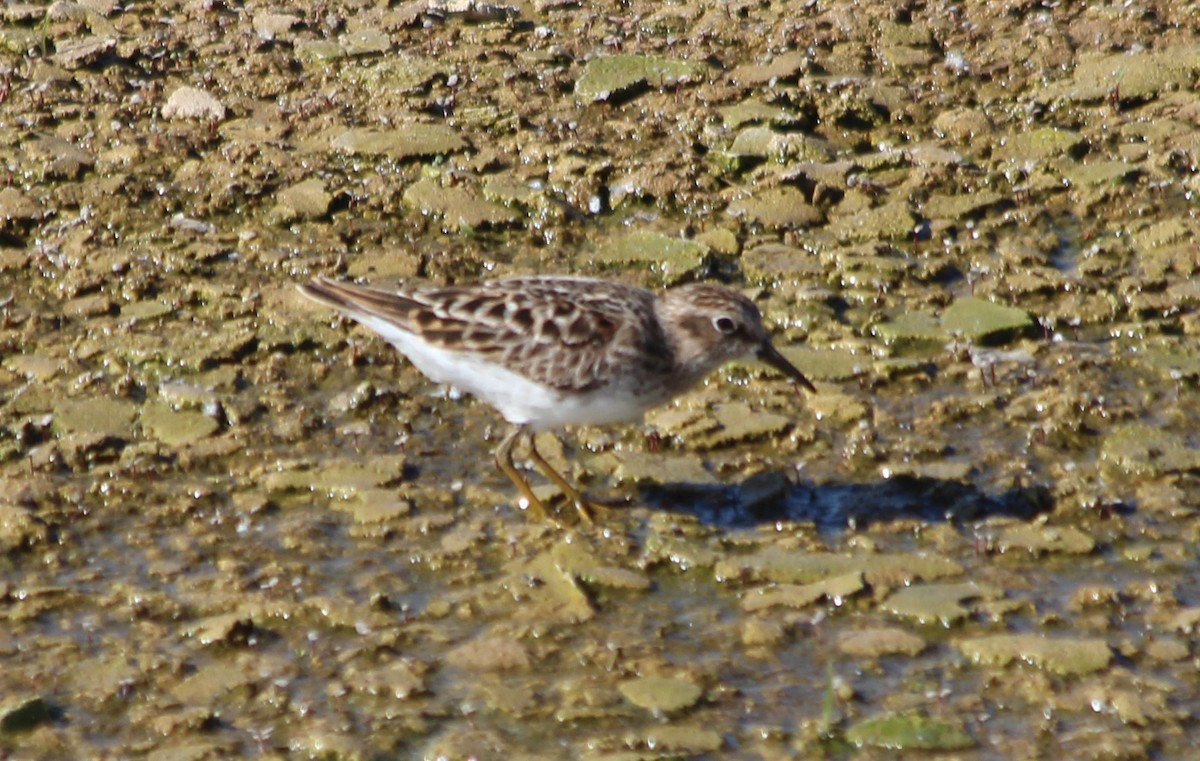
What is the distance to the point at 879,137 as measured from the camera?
44.4 feet

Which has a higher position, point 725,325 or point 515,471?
point 725,325

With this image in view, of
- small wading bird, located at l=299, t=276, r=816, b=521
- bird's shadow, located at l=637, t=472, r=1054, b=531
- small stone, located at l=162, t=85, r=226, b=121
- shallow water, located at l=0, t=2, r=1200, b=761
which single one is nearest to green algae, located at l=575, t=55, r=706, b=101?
shallow water, located at l=0, t=2, r=1200, b=761

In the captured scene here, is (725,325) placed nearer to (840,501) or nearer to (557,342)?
(557,342)

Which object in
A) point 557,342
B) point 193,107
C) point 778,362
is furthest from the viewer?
point 193,107

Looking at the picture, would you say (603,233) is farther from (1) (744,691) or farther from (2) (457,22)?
(1) (744,691)

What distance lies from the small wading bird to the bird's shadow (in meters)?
0.54

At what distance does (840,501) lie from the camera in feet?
30.9

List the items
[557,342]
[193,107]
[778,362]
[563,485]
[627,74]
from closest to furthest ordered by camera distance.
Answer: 1. [557,342]
2. [563,485]
3. [778,362]
4. [193,107]
5. [627,74]

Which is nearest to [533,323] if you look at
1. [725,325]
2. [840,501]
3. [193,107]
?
[725,325]

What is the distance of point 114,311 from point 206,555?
3005mm

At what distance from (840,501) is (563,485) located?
1.47 metres

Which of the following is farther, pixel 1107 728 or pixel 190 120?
pixel 190 120

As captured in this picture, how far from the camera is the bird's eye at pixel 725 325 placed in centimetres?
950

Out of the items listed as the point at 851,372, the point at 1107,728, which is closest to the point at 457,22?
the point at 851,372
